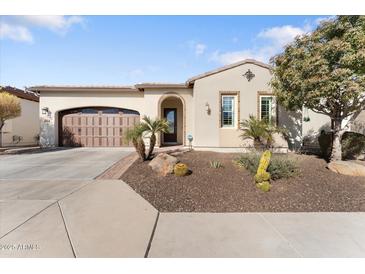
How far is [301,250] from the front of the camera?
3.49 metres

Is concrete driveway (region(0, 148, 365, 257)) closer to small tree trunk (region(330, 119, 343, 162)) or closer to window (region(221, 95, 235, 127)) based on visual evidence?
small tree trunk (region(330, 119, 343, 162))

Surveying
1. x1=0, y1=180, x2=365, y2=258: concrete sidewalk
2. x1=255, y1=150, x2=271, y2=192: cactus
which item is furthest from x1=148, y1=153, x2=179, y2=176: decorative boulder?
x1=255, y1=150, x2=271, y2=192: cactus

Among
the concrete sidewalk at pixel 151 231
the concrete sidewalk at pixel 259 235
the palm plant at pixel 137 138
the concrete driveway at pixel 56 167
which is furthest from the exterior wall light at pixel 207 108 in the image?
the concrete sidewalk at pixel 259 235

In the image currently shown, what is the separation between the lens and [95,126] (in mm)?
14992

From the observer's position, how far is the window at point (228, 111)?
1220 cm

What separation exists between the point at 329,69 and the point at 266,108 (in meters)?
4.66

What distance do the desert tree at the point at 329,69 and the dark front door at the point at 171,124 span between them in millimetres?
8368

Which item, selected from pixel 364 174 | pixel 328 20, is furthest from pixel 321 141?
pixel 328 20

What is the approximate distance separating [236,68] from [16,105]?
12.3 metres

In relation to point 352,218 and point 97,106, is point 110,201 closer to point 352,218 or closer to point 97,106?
point 352,218

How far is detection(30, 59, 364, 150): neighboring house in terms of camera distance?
1198 centimetres
